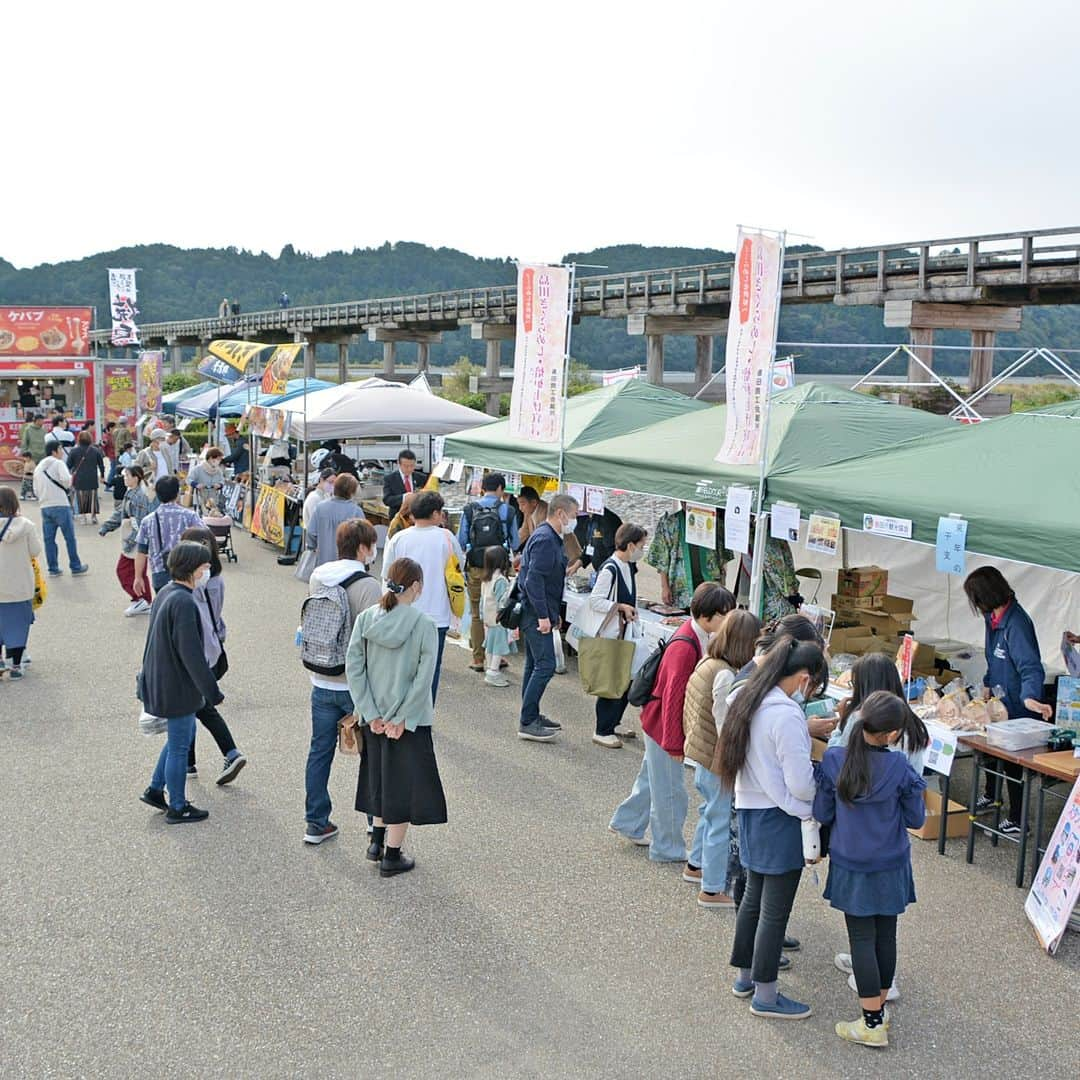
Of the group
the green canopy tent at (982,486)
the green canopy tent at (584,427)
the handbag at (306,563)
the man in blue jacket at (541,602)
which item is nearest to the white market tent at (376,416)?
the green canopy tent at (584,427)

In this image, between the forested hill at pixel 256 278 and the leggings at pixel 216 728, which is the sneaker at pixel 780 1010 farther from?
the forested hill at pixel 256 278

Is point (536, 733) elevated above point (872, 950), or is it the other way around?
point (872, 950)

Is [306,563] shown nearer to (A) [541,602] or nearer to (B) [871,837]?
(A) [541,602]

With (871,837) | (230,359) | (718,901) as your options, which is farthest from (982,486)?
(230,359)

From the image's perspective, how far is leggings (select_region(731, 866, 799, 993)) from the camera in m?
4.08

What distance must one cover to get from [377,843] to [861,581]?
14.0ft

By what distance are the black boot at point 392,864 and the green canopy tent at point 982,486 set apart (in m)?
3.19

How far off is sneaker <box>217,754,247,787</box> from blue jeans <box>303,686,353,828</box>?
94 cm

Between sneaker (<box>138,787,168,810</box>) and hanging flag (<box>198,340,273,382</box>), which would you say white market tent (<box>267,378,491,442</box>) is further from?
→ sneaker (<box>138,787,168,810</box>)

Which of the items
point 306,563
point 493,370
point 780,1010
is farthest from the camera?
point 493,370

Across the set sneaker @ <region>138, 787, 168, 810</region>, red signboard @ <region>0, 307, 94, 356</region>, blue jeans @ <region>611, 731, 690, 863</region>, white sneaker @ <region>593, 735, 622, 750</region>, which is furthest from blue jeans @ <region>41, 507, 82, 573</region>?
red signboard @ <region>0, 307, 94, 356</region>

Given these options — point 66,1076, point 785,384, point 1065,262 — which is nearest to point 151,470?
point 785,384

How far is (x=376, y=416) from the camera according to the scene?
566 inches

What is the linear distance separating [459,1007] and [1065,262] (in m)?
15.6
